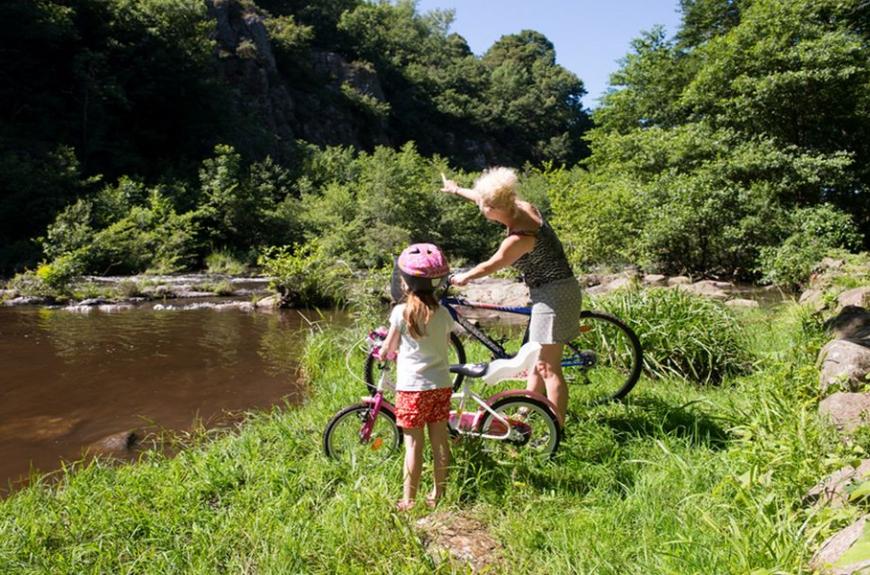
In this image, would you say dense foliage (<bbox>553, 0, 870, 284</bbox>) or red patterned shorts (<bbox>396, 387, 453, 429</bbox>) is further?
dense foliage (<bbox>553, 0, 870, 284</bbox>)

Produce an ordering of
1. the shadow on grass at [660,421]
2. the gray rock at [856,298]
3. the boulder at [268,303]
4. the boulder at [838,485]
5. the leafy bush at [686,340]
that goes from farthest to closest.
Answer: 1. the boulder at [268,303]
2. the gray rock at [856,298]
3. the leafy bush at [686,340]
4. the shadow on grass at [660,421]
5. the boulder at [838,485]

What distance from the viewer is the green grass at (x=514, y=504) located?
2322mm

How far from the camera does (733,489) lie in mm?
2682

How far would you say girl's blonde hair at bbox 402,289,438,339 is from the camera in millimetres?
2799

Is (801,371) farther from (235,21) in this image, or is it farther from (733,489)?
(235,21)

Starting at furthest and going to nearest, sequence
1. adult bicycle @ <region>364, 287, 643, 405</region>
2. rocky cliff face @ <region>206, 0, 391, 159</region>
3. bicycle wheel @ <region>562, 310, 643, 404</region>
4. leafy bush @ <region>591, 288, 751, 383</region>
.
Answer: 1. rocky cliff face @ <region>206, 0, 391, 159</region>
2. leafy bush @ <region>591, 288, 751, 383</region>
3. bicycle wheel @ <region>562, 310, 643, 404</region>
4. adult bicycle @ <region>364, 287, 643, 405</region>

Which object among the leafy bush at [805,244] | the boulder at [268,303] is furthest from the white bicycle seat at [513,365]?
the leafy bush at [805,244]

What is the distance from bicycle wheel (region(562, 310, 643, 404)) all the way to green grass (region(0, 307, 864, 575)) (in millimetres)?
327

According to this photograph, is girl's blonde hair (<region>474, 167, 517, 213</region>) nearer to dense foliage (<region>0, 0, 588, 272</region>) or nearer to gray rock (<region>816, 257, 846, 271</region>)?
gray rock (<region>816, 257, 846, 271</region>)

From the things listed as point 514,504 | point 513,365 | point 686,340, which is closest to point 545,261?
point 513,365

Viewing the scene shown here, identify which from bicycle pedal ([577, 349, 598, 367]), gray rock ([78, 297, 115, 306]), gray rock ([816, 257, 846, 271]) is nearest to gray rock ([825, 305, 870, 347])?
bicycle pedal ([577, 349, 598, 367])

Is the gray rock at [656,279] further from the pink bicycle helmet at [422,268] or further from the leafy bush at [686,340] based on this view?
the pink bicycle helmet at [422,268]

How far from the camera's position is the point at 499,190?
3.19 meters

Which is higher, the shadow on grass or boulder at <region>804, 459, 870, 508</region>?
boulder at <region>804, 459, 870, 508</region>
